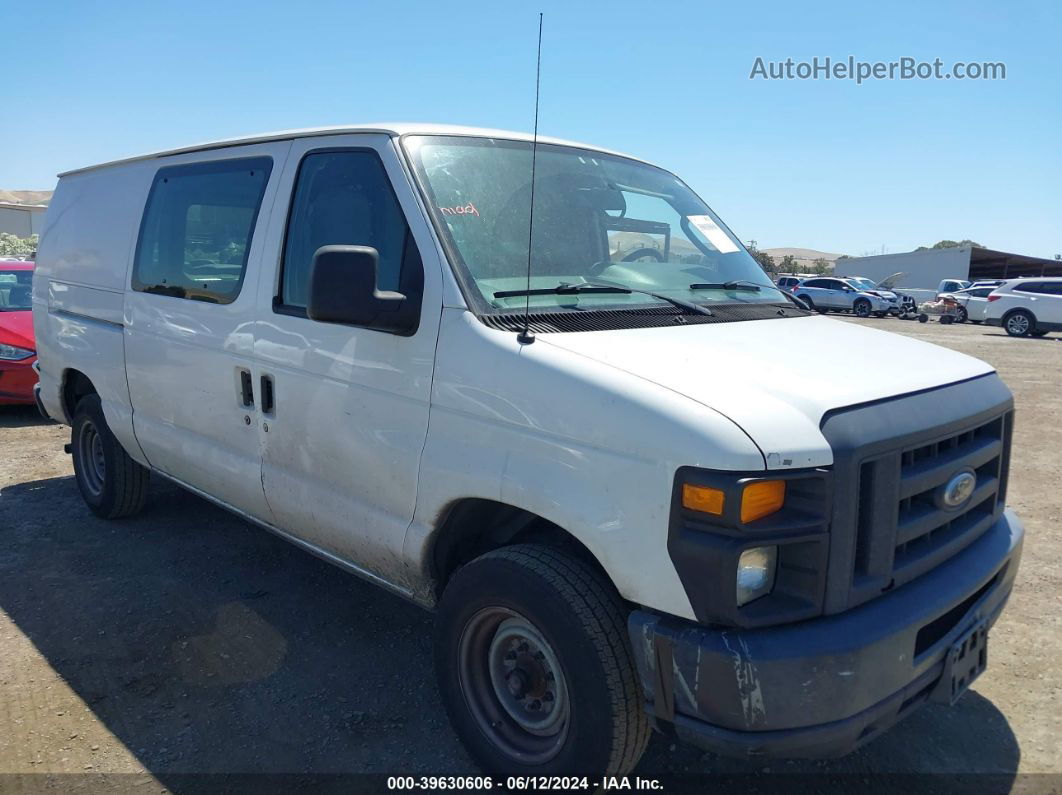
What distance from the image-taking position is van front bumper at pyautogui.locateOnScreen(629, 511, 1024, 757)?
2086 mm

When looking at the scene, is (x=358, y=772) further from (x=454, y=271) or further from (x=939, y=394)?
(x=939, y=394)

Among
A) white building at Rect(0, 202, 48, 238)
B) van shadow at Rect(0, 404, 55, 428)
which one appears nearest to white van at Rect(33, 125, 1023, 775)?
van shadow at Rect(0, 404, 55, 428)

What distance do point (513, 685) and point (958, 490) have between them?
1.57 m

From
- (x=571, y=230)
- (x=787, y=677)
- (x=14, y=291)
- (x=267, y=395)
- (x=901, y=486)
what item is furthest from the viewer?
(x=14, y=291)

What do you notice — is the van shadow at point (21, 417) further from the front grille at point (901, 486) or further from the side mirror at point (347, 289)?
the front grille at point (901, 486)

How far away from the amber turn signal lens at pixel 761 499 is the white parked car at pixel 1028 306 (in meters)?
25.0

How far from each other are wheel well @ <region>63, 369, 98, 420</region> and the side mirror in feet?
10.8

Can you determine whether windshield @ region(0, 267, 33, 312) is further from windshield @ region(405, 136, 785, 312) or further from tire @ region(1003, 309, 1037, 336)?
tire @ region(1003, 309, 1037, 336)

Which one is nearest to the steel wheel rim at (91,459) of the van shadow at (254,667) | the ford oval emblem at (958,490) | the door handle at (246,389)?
the van shadow at (254,667)

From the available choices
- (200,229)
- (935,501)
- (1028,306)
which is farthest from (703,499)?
(1028,306)

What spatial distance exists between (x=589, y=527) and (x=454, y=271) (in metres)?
1.04

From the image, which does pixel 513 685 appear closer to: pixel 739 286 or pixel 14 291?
pixel 739 286

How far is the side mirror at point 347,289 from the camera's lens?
2664mm

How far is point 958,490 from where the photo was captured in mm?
2549
